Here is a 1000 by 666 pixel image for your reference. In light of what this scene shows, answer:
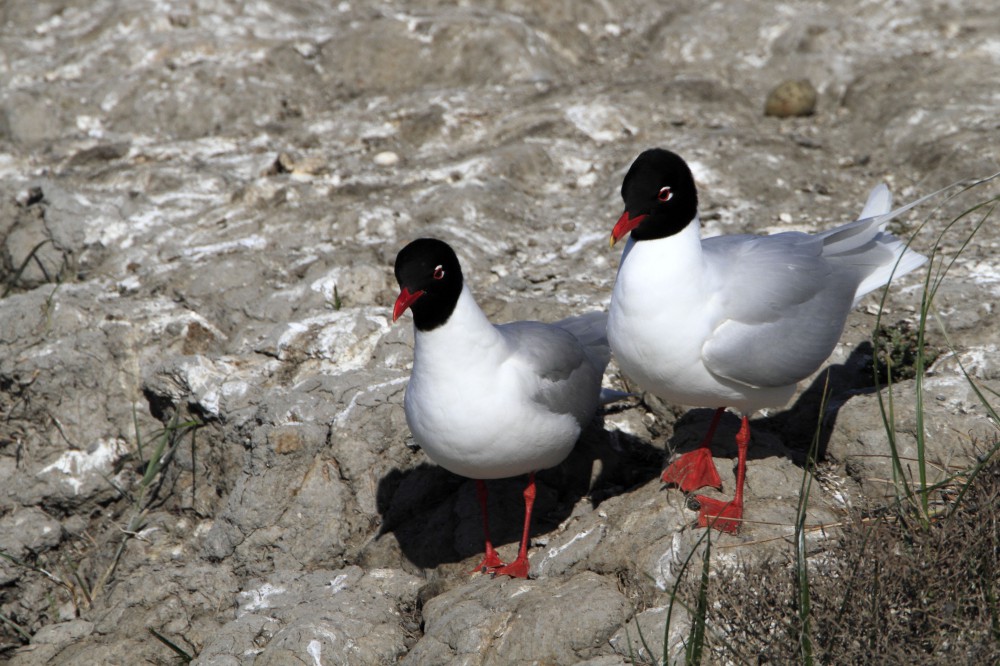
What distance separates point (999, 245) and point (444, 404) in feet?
15.2

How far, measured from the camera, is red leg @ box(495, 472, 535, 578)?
4858 mm

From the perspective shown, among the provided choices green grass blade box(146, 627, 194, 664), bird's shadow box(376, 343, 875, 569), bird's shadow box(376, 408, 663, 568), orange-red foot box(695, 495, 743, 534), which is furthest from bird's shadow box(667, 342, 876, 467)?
green grass blade box(146, 627, 194, 664)

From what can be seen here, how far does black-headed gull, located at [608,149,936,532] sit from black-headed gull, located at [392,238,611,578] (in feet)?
1.59

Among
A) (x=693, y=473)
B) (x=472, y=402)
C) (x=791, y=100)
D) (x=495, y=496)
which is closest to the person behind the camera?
(x=472, y=402)

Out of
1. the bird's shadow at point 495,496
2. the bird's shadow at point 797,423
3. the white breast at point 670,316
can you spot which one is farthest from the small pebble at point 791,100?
the white breast at point 670,316

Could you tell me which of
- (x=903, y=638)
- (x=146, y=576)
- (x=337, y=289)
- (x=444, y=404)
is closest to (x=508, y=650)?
(x=444, y=404)

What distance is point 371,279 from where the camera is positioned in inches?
278

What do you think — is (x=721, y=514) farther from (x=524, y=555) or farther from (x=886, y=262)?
(x=886, y=262)

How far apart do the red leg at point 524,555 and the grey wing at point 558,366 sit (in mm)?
459

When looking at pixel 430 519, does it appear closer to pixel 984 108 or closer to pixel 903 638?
pixel 903 638

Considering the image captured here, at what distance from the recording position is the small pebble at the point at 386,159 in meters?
8.91

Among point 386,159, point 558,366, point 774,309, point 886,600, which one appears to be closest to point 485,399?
point 558,366

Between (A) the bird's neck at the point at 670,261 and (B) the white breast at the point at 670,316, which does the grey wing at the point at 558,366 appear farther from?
(A) the bird's neck at the point at 670,261

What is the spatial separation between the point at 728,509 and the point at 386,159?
5.45m
